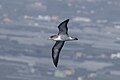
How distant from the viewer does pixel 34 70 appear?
43906 millimetres

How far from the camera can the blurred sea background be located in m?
42.8

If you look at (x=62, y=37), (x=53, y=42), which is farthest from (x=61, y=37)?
(x=53, y=42)

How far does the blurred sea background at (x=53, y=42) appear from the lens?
42.8m

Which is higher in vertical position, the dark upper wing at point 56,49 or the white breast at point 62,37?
the white breast at point 62,37

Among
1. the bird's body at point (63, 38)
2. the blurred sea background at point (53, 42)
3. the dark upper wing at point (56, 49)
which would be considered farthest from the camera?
the blurred sea background at point (53, 42)

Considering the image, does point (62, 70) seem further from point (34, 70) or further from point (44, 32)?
point (44, 32)

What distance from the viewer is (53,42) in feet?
173

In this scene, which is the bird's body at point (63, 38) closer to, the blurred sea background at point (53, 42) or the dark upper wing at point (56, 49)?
the dark upper wing at point (56, 49)

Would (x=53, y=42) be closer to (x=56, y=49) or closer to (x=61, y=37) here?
(x=56, y=49)

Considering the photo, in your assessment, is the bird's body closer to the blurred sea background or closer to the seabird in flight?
the seabird in flight

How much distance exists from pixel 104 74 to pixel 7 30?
1966 centimetres

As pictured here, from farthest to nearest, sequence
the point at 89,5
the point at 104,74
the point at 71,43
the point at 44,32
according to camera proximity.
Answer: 1. the point at 89,5
2. the point at 44,32
3. the point at 71,43
4. the point at 104,74

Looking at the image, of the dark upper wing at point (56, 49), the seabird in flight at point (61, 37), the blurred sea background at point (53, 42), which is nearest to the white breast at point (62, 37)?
the seabird in flight at point (61, 37)

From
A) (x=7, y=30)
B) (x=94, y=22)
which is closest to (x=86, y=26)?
(x=94, y=22)
